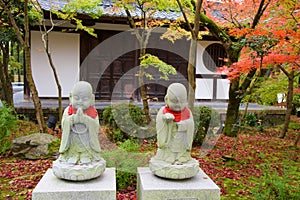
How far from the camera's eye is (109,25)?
467 inches

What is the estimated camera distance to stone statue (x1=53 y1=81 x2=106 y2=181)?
3459 millimetres

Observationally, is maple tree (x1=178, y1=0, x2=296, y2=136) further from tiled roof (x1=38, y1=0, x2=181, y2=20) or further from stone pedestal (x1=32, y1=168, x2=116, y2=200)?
stone pedestal (x1=32, y1=168, x2=116, y2=200)

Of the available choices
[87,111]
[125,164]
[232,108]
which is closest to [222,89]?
[232,108]

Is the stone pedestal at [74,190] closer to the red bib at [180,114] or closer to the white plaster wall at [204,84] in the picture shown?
the red bib at [180,114]

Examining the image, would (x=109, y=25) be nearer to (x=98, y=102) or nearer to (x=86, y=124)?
(x=98, y=102)

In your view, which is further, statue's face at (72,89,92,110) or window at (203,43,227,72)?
window at (203,43,227,72)

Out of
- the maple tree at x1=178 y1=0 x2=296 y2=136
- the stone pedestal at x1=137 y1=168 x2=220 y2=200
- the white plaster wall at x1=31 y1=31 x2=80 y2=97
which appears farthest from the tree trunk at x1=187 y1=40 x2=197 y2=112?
the white plaster wall at x1=31 y1=31 x2=80 y2=97

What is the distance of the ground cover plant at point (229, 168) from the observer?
14.6 ft

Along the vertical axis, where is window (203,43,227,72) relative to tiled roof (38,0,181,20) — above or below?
below

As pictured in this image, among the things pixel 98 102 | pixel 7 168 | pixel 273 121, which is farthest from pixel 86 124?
pixel 273 121

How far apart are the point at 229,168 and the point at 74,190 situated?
3.68m

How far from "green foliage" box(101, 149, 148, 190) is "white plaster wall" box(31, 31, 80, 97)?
7787 mm

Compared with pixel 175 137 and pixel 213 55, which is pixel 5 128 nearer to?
pixel 175 137

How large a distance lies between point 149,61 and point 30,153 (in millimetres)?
3979
